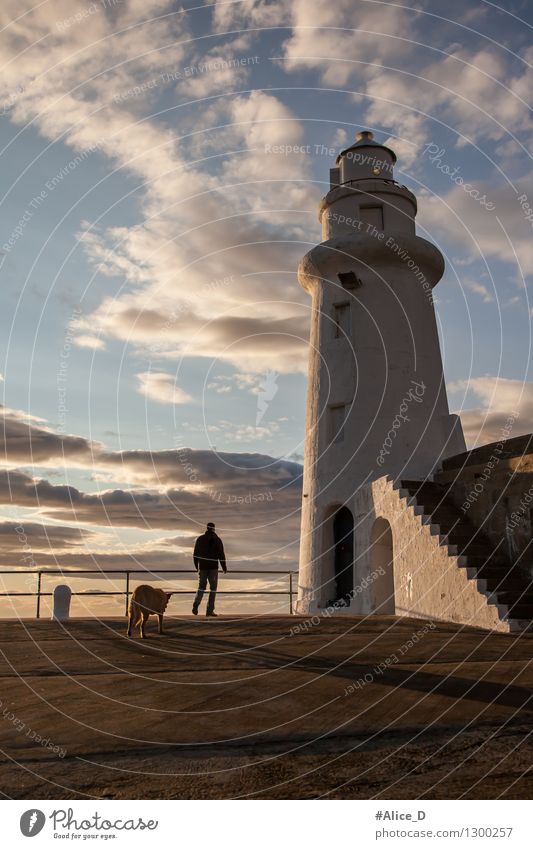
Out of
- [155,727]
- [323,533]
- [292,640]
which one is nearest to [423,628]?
[292,640]

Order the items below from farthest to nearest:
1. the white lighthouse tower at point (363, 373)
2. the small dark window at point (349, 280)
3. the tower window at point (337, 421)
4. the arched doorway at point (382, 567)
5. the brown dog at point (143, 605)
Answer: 1. the small dark window at point (349, 280)
2. the tower window at point (337, 421)
3. the white lighthouse tower at point (363, 373)
4. the arched doorway at point (382, 567)
5. the brown dog at point (143, 605)

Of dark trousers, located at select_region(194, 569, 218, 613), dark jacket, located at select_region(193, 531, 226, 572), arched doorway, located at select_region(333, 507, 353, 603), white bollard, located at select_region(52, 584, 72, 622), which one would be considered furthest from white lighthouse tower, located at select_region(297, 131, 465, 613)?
white bollard, located at select_region(52, 584, 72, 622)

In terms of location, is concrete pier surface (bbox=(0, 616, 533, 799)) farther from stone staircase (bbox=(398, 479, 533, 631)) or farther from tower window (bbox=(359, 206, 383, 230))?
tower window (bbox=(359, 206, 383, 230))

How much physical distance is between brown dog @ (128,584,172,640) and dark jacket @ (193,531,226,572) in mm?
4286

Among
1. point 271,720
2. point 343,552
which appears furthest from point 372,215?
point 271,720

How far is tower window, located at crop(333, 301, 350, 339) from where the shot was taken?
2006cm

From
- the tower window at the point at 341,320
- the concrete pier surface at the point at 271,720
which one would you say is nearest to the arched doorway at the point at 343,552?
the tower window at the point at 341,320

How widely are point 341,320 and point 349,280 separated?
124 centimetres

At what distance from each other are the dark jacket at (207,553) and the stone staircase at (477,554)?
13.7 feet

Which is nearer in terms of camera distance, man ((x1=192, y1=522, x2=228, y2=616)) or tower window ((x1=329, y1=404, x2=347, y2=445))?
man ((x1=192, y1=522, x2=228, y2=616))

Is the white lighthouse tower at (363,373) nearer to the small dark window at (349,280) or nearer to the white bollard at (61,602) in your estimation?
the small dark window at (349,280)

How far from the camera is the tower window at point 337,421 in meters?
19.3

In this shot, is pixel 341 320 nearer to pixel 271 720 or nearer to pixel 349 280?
pixel 349 280

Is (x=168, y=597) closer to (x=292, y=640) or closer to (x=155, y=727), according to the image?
(x=292, y=640)
